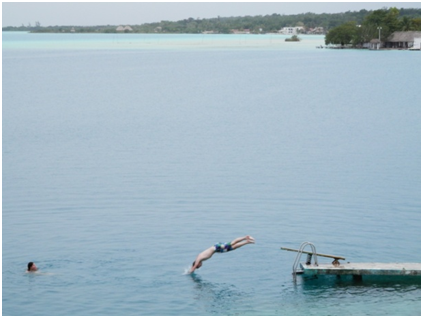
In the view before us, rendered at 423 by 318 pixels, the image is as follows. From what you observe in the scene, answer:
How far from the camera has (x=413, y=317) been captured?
2416 centimetres

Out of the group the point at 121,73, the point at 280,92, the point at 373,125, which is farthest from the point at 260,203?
the point at 121,73

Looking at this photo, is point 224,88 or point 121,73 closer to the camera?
point 224,88

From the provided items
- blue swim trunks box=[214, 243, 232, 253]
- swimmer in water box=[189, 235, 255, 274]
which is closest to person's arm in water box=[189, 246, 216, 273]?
swimmer in water box=[189, 235, 255, 274]

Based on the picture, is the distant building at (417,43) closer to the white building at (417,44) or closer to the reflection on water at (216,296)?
the white building at (417,44)

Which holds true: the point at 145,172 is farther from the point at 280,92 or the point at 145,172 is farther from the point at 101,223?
the point at 280,92

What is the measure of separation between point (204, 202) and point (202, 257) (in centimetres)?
1170

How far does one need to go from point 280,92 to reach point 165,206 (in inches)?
2582

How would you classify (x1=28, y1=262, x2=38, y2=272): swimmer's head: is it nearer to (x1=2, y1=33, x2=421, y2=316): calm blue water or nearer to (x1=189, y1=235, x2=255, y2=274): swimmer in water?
(x1=2, y1=33, x2=421, y2=316): calm blue water

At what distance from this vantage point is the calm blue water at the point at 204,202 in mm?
A: 26516

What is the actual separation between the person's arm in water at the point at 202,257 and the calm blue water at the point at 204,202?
0.43 m

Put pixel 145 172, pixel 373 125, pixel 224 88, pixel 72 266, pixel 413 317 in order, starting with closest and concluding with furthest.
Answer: pixel 413 317 < pixel 72 266 < pixel 145 172 < pixel 373 125 < pixel 224 88

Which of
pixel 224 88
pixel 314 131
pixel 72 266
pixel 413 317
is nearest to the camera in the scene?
pixel 413 317

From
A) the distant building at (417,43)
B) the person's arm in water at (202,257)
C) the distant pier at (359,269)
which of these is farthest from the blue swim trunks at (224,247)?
the distant building at (417,43)

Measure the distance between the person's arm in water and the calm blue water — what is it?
1.41 ft
